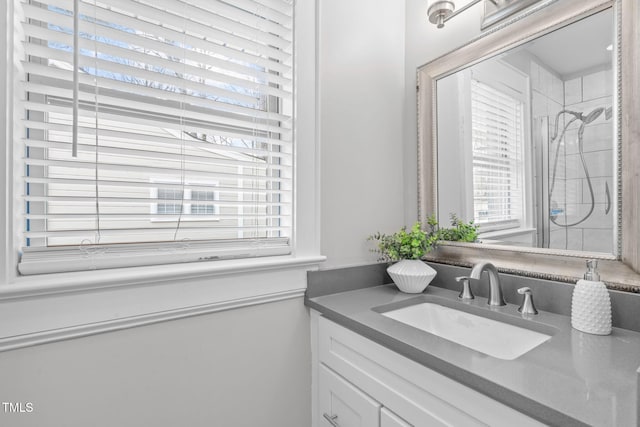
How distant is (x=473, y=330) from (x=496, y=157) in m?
0.63

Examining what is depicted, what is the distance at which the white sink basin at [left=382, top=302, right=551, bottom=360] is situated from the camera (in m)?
0.89

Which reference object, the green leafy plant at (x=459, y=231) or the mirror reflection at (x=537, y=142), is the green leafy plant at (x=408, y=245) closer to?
the green leafy plant at (x=459, y=231)

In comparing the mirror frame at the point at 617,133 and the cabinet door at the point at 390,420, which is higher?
the mirror frame at the point at 617,133

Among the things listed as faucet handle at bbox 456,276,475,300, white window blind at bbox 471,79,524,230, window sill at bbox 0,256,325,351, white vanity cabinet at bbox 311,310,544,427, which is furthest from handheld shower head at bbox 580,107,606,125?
window sill at bbox 0,256,325,351

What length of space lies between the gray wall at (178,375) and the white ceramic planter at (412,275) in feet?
1.25

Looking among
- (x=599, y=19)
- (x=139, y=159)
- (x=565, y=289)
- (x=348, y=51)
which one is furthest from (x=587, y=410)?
(x=348, y=51)

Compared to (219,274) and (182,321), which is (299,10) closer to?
(219,274)

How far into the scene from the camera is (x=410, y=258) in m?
1.25

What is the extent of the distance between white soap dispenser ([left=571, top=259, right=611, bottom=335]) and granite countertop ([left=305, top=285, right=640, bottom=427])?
0.07 feet

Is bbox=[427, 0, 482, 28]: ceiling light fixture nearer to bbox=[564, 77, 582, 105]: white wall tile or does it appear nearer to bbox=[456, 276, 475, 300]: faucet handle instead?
bbox=[564, 77, 582, 105]: white wall tile

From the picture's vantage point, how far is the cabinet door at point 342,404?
87 centimetres

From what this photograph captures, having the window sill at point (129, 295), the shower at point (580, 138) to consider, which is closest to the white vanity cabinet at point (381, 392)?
the window sill at point (129, 295)

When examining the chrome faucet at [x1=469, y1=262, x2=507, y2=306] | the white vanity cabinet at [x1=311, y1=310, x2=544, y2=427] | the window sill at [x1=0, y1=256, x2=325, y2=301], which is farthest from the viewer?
the chrome faucet at [x1=469, y1=262, x2=507, y2=306]

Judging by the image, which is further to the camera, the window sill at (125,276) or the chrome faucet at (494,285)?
the chrome faucet at (494,285)
